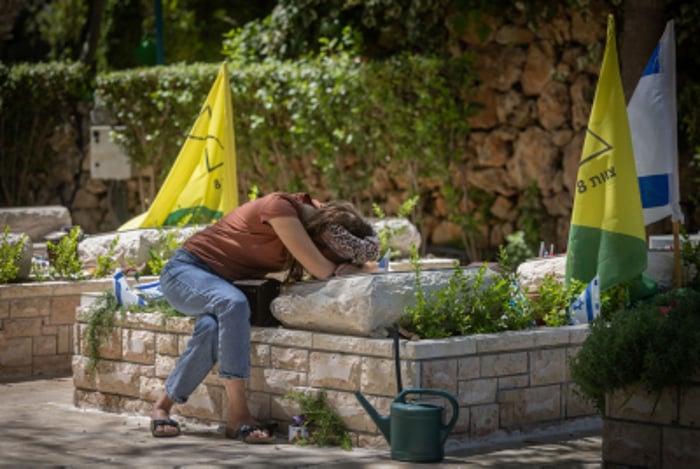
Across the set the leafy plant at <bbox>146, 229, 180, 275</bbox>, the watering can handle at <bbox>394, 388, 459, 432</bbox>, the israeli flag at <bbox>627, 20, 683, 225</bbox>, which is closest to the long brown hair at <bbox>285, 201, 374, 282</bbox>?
the watering can handle at <bbox>394, 388, 459, 432</bbox>

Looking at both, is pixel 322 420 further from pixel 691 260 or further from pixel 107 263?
pixel 107 263

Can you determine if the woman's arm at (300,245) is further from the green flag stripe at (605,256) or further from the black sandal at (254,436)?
the green flag stripe at (605,256)

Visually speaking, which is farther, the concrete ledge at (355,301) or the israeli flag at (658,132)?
the israeli flag at (658,132)

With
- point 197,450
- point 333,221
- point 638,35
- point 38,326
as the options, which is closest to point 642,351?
point 333,221

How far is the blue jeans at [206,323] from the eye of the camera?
18.4ft

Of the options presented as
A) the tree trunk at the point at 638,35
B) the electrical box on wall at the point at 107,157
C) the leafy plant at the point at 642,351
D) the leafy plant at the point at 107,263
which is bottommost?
the leafy plant at the point at 642,351

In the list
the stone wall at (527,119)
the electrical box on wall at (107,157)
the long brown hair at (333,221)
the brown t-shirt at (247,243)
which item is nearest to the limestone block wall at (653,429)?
the long brown hair at (333,221)

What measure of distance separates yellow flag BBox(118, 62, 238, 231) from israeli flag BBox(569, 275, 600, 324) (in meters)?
3.10

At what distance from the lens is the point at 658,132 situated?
663 cm

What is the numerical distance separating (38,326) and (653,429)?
4.64 metres

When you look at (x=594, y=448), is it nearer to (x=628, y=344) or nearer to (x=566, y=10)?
(x=628, y=344)

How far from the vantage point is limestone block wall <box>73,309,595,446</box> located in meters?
5.32

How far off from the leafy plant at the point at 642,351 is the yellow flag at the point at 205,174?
3.98 m

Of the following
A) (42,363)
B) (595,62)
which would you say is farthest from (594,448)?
(595,62)
